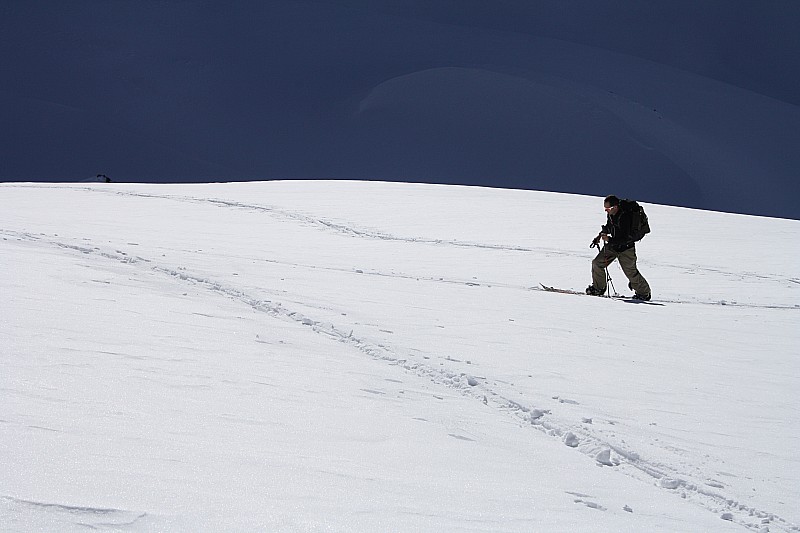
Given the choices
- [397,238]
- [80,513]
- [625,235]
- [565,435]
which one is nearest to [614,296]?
[625,235]

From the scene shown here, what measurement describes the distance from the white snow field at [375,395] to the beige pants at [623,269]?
1.59 ft

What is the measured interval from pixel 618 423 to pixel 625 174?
133ft

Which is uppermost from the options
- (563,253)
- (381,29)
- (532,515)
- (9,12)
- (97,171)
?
(381,29)

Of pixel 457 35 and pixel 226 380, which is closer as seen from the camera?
pixel 226 380

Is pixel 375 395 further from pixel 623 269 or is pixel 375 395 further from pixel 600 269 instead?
pixel 600 269

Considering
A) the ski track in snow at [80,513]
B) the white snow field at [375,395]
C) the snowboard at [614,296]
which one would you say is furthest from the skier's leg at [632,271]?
the ski track in snow at [80,513]

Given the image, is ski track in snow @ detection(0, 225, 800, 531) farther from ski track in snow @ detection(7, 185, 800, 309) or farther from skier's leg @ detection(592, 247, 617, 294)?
skier's leg @ detection(592, 247, 617, 294)

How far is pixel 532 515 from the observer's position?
3795 mm

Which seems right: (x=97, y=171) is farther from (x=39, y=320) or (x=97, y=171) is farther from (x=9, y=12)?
(x=39, y=320)

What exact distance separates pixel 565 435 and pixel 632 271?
5952 millimetres

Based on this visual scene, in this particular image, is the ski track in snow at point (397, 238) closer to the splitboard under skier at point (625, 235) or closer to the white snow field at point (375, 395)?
the white snow field at point (375, 395)

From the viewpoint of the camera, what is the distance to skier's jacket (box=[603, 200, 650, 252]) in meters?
10.5

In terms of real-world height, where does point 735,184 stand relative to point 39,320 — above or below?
above

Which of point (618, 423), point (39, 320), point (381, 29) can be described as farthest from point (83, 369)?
point (381, 29)
